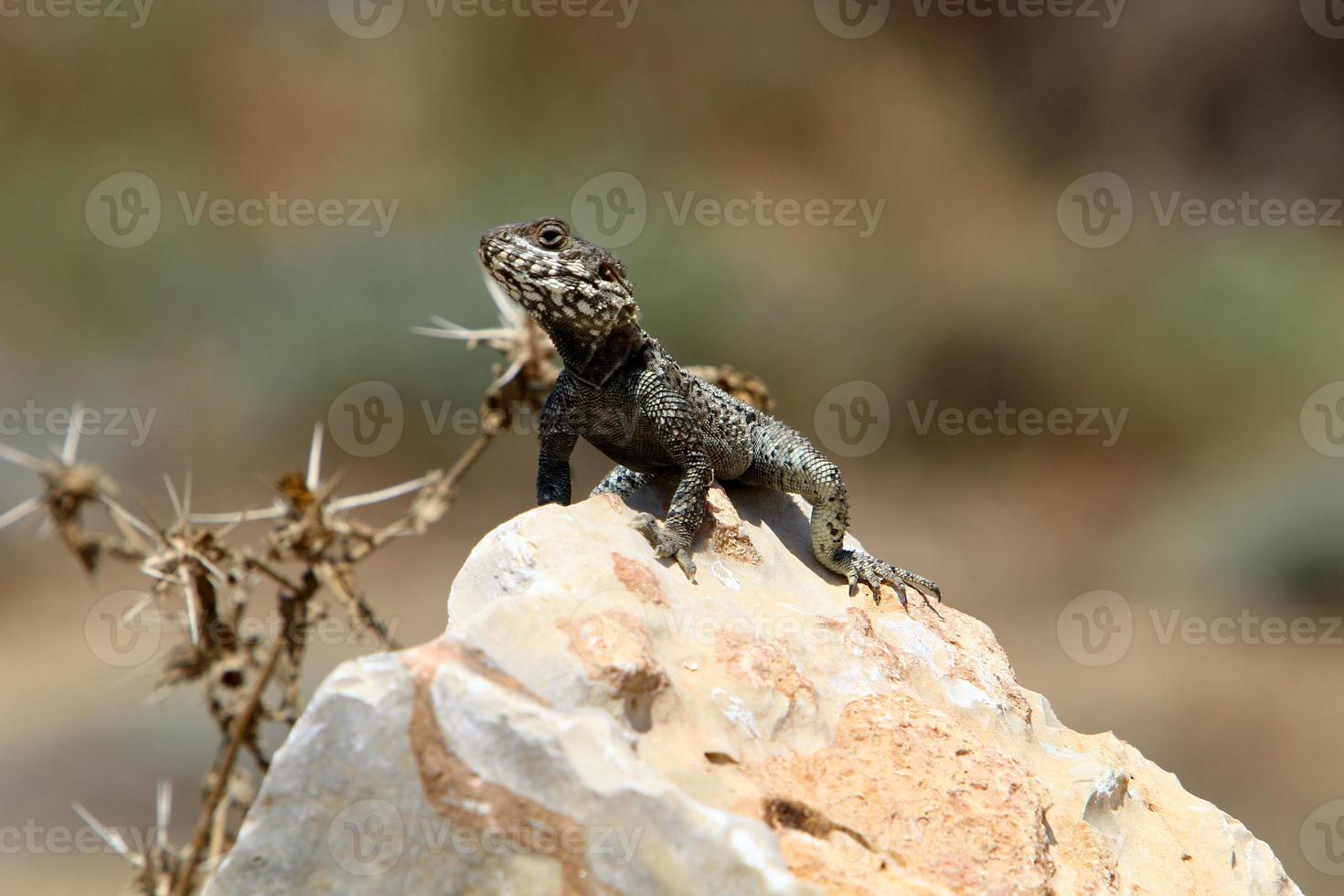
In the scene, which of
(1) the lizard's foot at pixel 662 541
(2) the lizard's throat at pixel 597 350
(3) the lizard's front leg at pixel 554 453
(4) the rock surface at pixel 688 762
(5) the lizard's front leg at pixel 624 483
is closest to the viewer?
(4) the rock surface at pixel 688 762

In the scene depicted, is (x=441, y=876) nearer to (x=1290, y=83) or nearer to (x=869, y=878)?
(x=869, y=878)

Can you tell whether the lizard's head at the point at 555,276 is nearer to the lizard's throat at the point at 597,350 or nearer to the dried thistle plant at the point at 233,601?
the lizard's throat at the point at 597,350

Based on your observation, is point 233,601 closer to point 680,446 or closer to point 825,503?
point 680,446

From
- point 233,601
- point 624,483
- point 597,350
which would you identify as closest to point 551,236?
point 597,350

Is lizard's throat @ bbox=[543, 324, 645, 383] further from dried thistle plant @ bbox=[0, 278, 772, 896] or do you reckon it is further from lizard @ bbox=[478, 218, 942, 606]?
dried thistle plant @ bbox=[0, 278, 772, 896]

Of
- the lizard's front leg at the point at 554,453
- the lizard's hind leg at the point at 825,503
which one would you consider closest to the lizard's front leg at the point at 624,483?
the lizard's front leg at the point at 554,453

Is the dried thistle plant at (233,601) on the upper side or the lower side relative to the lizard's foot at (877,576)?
lower
